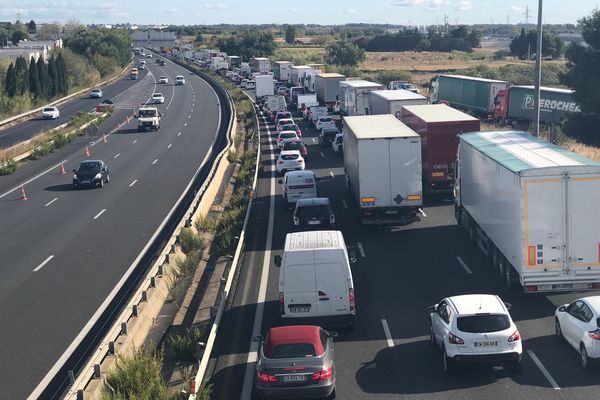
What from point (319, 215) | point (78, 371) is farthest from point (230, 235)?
point (78, 371)

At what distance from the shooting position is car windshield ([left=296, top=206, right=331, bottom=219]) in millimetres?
27625

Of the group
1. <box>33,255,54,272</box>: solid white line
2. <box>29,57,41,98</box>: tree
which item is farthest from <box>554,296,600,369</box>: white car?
<box>29,57,41,98</box>: tree

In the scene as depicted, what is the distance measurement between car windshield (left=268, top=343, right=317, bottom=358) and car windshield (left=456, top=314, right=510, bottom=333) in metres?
2.92

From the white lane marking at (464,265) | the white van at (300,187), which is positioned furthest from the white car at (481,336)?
the white van at (300,187)

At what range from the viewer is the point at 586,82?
52.2 metres

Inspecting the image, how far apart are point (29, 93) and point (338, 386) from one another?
7988 centimetres

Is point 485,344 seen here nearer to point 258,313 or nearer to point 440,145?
point 258,313

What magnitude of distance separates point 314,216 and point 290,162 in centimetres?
1386

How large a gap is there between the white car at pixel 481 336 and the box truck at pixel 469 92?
51.4 m

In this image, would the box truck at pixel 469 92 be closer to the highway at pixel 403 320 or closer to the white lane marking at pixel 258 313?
the highway at pixel 403 320

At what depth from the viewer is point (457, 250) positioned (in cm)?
2567

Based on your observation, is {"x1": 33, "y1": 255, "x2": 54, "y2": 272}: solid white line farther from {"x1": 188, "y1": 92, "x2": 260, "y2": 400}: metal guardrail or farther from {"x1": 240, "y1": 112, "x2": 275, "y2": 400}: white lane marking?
{"x1": 240, "y1": 112, "x2": 275, "y2": 400}: white lane marking

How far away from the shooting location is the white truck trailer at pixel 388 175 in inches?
1096

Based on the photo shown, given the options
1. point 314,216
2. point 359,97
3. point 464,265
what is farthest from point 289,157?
point 464,265
